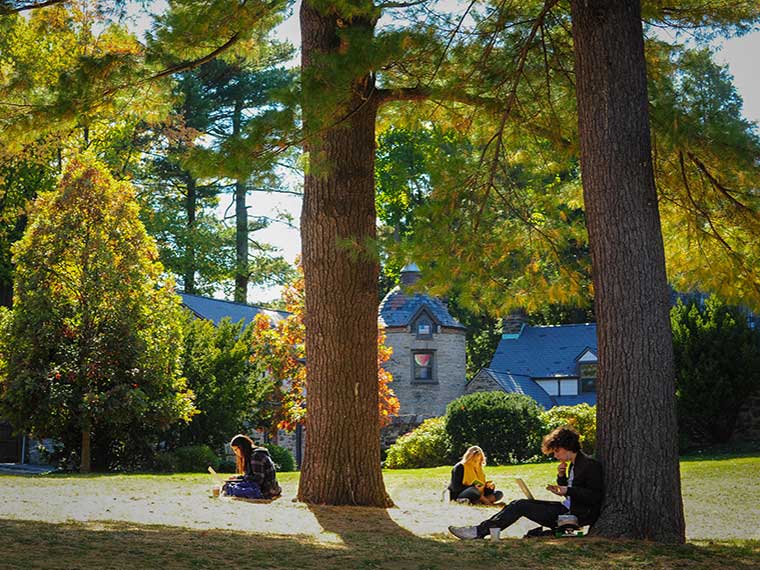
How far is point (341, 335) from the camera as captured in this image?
36.6 ft

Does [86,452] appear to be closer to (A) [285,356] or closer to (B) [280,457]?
(B) [280,457]

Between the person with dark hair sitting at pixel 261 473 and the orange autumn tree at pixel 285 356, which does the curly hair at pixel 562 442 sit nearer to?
the person with dark hair sitting at pixel 261 473

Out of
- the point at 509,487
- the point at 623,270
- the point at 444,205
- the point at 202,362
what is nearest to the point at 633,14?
the point at 623,270

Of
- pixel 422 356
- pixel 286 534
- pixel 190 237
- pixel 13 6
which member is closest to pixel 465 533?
pixel 286 534

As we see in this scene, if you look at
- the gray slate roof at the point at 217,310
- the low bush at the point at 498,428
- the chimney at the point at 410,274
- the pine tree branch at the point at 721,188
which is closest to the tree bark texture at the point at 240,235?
the gray slate roof at the point at 217,310

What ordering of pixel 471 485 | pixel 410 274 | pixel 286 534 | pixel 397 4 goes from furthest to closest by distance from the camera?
pixel 410 274 → pixel 471 485 → pixel 397 4 → pixel 286 534

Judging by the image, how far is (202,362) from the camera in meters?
22.7

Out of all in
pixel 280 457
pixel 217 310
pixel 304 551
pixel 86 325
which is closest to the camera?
pixel 304 551

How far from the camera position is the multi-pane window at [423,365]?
114 feet

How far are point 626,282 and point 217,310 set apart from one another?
2393 centimetres

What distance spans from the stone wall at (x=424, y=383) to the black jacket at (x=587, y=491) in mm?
26125

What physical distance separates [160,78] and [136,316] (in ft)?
24.8

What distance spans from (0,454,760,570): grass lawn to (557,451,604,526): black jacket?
0.38 meters

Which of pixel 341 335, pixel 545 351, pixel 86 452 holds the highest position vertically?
pixel 545 351
